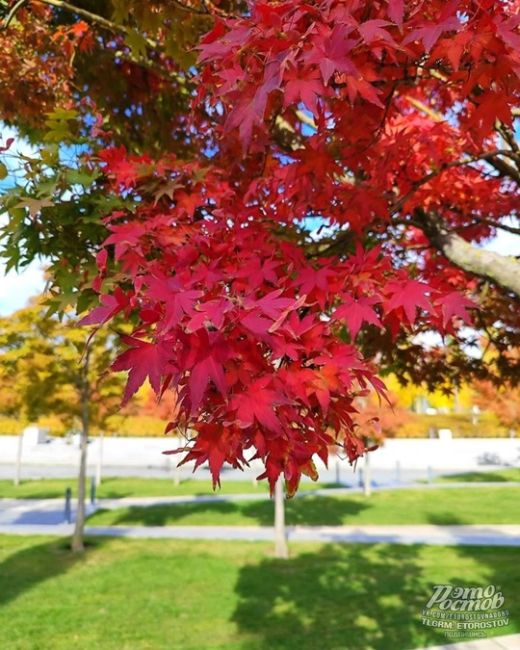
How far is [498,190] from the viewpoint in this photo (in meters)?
4.29

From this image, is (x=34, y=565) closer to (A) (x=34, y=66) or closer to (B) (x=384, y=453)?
(A) (x=34, y=66)

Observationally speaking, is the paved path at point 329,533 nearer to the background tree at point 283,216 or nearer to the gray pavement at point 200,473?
the background tree at point 283,216

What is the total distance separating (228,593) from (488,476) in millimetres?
17188

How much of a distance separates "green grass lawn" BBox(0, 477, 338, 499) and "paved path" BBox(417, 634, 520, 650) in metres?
10.8

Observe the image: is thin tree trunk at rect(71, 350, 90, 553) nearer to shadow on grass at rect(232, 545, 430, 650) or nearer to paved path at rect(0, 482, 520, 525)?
paved path at rect(0, 482, 520, 525)

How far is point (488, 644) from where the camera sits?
5.12m

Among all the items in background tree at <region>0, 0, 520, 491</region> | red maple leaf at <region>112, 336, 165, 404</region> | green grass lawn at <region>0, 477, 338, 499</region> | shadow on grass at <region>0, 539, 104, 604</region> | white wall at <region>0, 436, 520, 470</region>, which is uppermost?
background tree at <region>0, 0, 520, 491</region>

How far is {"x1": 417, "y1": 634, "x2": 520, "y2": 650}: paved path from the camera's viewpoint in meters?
5.01

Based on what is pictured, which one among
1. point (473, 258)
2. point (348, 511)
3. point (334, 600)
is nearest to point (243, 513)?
point (348, 511)

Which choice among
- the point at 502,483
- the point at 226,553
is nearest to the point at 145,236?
the point at 226,553

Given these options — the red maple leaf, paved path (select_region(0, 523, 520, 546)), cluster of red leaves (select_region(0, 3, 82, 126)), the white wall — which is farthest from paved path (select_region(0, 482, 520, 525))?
the red maple leaf

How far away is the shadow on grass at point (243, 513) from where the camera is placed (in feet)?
39.4

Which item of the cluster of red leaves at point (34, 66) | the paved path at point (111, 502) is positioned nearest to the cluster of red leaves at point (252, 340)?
the cluster of red leaves at point (34, 66)

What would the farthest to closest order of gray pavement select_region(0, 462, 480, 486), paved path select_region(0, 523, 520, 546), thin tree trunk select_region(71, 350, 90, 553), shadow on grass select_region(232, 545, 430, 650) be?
gray pavement select_region(0, 462, 480, 486), paved path select_region(0, 523, 520, 546), thin tree trunk select_region(71, 350, 90, 553), shadow on grass select_region(232, 545, 430, 650)
